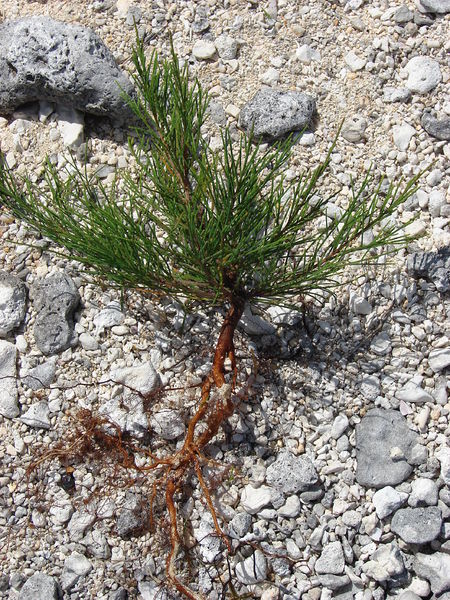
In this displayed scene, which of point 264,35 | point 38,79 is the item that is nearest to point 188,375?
point 38,79

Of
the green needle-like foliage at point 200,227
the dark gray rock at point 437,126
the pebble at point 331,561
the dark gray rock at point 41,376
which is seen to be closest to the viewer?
the green needle-like foliage at point 200,227

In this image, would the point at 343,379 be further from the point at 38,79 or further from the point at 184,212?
the point at 38,79

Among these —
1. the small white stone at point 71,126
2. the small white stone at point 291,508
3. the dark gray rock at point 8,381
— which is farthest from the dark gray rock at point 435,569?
the small white stone at point 71,126

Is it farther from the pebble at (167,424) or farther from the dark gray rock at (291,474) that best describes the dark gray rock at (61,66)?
the dark gray rock at (291,474)

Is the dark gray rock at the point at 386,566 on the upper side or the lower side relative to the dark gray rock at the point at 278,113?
lower

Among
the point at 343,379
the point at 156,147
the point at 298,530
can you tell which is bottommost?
the point at 298,530

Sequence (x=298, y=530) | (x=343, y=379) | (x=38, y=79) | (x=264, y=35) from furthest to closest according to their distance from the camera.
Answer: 1. (x=264, y=35)
2. (x=38, y=79)
3. (x=343, y=379)
4. (x=298, y=530)

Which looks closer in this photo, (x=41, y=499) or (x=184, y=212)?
(x=184, y=212)

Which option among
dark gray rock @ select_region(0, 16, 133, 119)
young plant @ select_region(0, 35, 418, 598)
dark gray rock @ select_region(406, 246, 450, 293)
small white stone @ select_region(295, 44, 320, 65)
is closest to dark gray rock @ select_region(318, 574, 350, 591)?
young plant @ select_region(0, 35, 418, 598)
